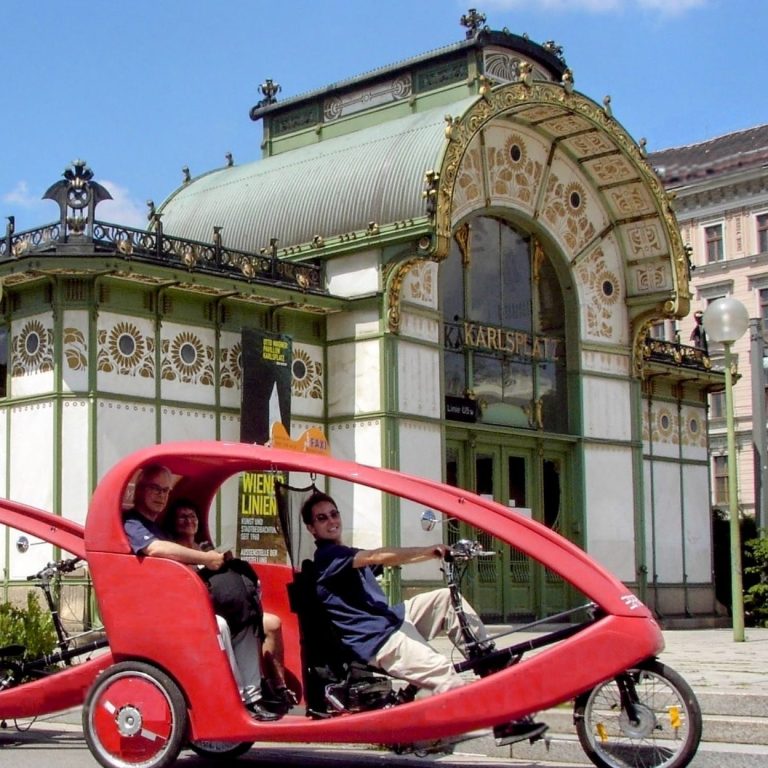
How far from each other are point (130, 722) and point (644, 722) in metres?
2.97

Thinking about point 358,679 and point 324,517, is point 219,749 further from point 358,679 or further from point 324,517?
point 324,517

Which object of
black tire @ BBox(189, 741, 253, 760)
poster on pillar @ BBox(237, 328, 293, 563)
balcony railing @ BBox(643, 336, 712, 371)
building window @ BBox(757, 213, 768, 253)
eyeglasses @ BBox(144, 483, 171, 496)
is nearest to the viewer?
eyeglasses @ BBox(144, 483, 171, 496)

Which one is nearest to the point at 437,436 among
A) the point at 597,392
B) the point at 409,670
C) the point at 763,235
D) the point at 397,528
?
the point at 397,528

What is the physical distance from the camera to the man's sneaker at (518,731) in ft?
26.1

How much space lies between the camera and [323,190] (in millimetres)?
23594

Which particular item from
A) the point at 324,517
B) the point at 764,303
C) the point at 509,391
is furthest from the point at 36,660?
the point at 764,303

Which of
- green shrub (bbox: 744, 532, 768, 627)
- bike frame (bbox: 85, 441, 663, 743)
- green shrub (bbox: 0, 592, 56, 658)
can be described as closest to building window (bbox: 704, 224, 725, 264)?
green shrub (bbox: 744, 532, 768, 627)

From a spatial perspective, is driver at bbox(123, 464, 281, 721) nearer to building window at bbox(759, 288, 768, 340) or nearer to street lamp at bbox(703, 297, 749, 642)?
street lamp at bbox(703, 297, 749, 642)

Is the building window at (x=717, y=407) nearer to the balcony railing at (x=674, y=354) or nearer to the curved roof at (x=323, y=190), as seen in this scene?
the balcony railing at (x=674, y=354)

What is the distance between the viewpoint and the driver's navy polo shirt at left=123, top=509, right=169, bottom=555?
28.5ft

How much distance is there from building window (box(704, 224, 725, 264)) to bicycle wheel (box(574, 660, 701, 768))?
5008 cm

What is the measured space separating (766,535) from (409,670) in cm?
1806

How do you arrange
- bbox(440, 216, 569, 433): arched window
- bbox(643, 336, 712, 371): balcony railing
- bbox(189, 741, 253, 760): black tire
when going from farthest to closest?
bbox(643, 336, 712, 371): balcony railing → bbox(440, 216, 569, 433): arched window → bbox(189, 741, 253, 760): black tire

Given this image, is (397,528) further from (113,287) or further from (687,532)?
(687,532)
